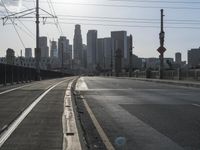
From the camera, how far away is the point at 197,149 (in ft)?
34.3

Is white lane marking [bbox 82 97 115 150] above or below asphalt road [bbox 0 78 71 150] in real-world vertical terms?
below

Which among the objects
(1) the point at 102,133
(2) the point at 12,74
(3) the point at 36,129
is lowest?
(1) the point at 102,133

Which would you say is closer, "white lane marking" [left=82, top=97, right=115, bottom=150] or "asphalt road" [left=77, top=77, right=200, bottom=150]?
"white lane marking" [left=82, top=97, right=115, bottom=150]

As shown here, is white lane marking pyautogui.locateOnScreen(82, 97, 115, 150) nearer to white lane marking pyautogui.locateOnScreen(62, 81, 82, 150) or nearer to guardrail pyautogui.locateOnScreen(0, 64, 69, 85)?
white lane marking pyautogui.locateOnScreen(62, 81, 82, 150)

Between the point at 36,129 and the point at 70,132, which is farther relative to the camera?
the point at 36,129

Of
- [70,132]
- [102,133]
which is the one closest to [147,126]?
[102,133]

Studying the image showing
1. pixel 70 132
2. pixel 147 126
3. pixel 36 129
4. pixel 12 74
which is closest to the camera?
pixel 70 132

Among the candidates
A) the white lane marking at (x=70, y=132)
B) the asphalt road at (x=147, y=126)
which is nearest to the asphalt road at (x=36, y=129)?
the white lane marking at (x=70, y=132)

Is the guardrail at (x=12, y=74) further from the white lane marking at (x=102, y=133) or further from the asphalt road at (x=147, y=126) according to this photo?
the white lane marking at (x=102, y=133)

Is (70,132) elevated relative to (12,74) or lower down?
lower down

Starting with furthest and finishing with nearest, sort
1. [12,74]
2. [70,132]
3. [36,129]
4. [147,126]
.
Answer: [12,74] < [147,126] < [36,129] < [70,132]

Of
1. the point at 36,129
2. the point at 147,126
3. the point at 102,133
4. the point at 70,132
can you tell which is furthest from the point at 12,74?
the point at 70,132

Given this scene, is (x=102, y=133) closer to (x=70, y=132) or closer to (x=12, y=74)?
(x=70, y=132)

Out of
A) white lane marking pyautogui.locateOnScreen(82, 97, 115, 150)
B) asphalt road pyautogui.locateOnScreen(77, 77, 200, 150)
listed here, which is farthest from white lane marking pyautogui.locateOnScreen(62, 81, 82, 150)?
white lane marking pyautogui.locateOnScreen(82, 97, 115, 150)
